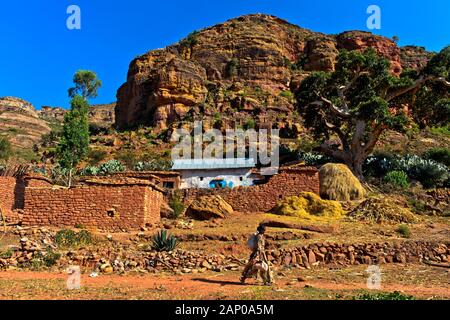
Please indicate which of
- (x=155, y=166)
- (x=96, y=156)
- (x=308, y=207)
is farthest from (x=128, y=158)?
(x=308, y=207)

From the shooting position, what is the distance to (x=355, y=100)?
108 ft

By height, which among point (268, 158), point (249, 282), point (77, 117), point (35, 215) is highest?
point (77, 117)

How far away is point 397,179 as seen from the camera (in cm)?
2608

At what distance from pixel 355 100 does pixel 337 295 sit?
26.6 m

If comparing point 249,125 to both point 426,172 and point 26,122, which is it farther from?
point 26,122

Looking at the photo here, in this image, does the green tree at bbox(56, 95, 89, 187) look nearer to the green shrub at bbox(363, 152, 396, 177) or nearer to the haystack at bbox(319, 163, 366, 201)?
the haystack at bbox(319, 163, 366, 201)

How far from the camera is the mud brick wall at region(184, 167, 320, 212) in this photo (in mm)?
20438

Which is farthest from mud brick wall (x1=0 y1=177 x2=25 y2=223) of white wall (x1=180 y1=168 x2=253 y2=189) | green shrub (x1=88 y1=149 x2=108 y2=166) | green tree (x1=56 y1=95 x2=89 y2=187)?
green shrub (x1=88 y1=149 x2=108 y2=166)

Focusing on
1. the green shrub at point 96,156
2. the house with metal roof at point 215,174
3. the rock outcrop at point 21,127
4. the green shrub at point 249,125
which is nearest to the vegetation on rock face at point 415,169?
the house with metal roof at point 215,174

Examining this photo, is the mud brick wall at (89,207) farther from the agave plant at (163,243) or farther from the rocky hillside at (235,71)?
the rocky hillside at (235,71)

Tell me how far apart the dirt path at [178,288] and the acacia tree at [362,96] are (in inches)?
718

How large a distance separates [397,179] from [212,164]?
11.8 metres
